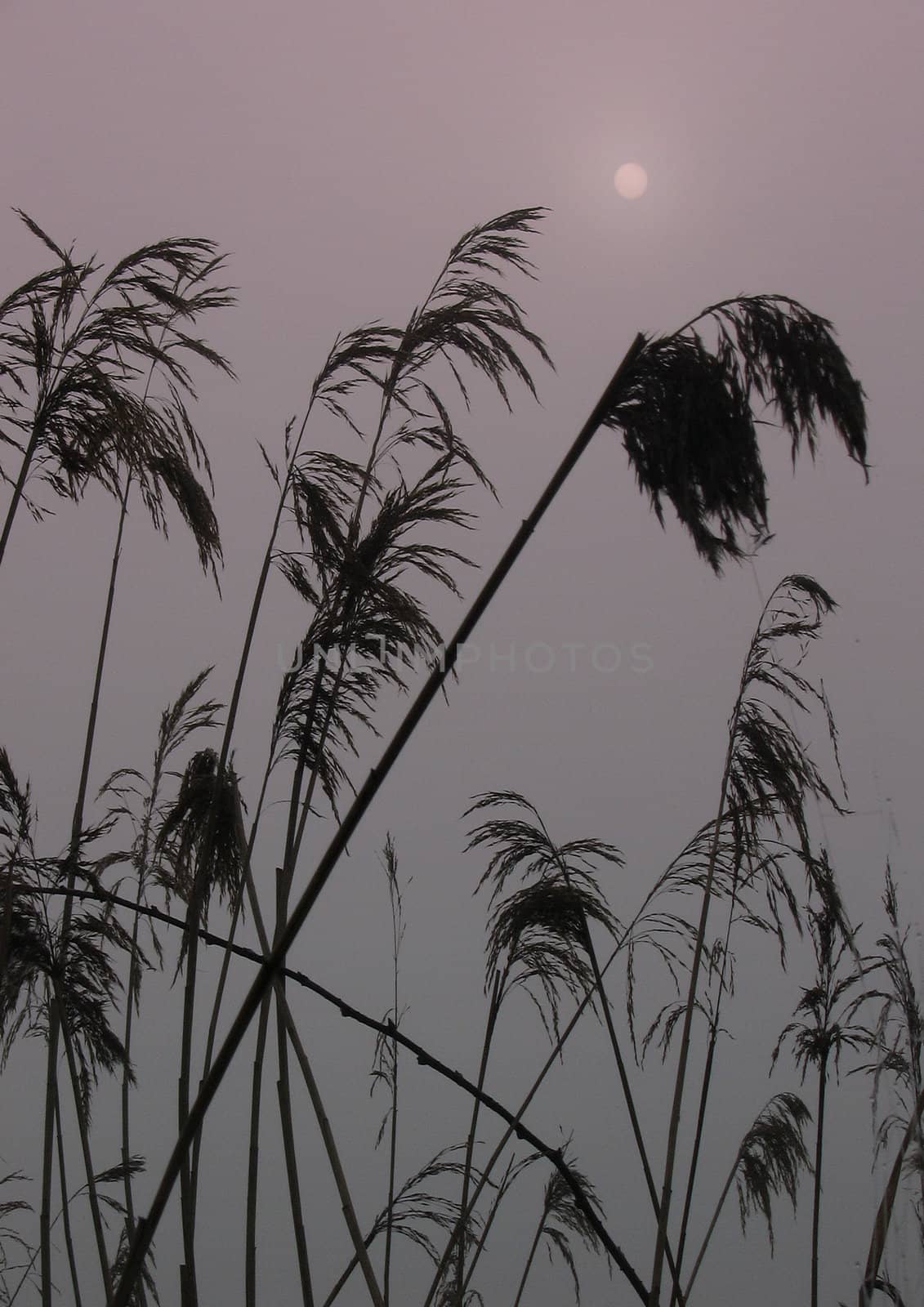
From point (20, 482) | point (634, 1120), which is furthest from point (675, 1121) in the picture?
point (20, 482)

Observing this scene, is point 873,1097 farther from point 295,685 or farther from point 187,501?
point 187,501

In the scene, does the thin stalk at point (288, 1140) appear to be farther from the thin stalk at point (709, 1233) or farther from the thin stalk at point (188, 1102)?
the thin stalk at point (709, 1233)

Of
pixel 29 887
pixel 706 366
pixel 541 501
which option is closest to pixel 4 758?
pixel 29 887

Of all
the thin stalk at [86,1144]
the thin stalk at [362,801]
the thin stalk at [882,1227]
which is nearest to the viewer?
the thin stalk at [362,801]

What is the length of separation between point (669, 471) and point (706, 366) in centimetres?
16

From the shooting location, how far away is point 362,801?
142 centimetres

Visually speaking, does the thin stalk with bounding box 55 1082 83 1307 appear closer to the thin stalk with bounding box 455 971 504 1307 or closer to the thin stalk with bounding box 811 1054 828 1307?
the thin stalk with bounding box 455 971 504 1307

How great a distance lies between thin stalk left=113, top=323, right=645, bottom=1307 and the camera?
1.37 m

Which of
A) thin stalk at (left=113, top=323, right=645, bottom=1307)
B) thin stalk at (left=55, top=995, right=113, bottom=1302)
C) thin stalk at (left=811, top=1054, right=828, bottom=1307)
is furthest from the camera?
thin stalk at (left=811, top=1054, right=828, bottom=1307)

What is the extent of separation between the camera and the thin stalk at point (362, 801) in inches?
53.8

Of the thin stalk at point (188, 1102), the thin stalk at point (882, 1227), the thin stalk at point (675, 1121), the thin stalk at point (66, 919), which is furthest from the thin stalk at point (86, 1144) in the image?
the thin stalk at point (882, 1227)

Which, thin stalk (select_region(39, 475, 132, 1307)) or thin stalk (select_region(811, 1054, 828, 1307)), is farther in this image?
thin stalk (select_region(811, 1054, 828, 1307))

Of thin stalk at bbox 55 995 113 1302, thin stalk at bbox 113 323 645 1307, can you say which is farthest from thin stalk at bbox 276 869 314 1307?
thin stalk at bbox 55 995 113 1302

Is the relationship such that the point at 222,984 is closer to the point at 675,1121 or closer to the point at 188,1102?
the point at 188,1102
